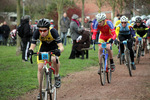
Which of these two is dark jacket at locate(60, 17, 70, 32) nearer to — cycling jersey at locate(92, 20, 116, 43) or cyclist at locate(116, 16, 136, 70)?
cyclist at locate(116, 16, 136, 70)

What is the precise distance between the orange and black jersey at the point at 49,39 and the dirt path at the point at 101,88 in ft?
4.32

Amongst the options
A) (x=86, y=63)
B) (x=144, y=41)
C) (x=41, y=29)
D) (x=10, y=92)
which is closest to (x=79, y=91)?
(x=10, y=92)

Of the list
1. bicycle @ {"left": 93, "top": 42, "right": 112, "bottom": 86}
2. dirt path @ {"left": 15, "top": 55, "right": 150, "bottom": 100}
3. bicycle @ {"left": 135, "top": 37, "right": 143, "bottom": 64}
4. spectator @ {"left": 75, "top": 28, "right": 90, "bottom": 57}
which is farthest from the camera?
spectator @ {"left": 75, "top": 28, "right": 90, "bottom": 57}

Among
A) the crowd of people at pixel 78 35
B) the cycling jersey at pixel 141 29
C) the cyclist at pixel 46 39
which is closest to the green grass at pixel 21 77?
the crowd of people at pixel 78 35

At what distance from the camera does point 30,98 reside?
27.7 feet

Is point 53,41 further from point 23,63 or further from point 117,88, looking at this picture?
point 23,63

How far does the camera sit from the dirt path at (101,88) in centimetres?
832

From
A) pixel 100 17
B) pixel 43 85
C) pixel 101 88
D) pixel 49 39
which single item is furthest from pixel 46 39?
pixel 100 17

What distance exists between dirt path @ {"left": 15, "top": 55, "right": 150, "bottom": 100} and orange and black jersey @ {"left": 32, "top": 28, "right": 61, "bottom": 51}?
4.32 ft

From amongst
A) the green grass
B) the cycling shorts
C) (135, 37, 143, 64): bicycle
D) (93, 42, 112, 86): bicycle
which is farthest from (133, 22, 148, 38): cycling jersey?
(93, 42, 112, 86): bicycle

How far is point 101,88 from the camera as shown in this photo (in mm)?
9594

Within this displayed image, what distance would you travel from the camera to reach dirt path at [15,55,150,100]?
8320mm

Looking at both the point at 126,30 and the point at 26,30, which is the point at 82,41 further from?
the point at 126,30

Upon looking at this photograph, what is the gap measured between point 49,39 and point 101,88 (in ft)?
8.46
